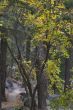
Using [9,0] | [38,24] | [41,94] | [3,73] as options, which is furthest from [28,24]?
[3,73]

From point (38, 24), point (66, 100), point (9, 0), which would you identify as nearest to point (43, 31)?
point (38, 24)

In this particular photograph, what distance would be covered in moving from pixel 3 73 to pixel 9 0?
1393 centimetres

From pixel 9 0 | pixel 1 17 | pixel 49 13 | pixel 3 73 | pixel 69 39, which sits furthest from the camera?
pixel 3 73

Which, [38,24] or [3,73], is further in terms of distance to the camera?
[3,73]


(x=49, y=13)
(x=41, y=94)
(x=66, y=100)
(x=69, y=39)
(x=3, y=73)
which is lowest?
(x=3, y=73)

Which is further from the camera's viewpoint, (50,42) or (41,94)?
(41,94)

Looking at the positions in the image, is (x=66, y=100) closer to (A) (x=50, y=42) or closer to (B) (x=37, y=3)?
(A) (x=50, y=42)

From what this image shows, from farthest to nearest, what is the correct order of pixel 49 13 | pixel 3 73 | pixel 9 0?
pixel 3 73 < pixel 9 0 < pixel 49 13

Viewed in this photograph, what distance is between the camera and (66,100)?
10992mm

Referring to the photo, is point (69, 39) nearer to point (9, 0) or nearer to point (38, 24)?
point (38, 24)

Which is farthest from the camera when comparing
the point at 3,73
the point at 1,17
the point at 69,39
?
the point at 3,73

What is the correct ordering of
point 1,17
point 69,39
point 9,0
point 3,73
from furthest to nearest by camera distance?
point 3,73 < point 1,17 < point 9,0 < point 69,39

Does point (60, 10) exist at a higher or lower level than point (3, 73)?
higher

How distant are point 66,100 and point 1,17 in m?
6.01
